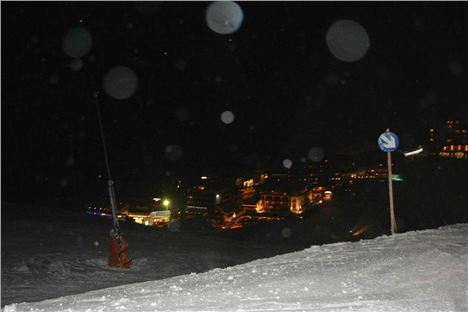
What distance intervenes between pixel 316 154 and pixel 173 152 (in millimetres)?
61202

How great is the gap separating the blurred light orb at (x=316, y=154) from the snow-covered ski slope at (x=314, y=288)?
103 m

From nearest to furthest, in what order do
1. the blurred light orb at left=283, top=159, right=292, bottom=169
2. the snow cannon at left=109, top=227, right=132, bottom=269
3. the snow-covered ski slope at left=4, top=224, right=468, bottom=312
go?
the snow-covered ski slope at left=4, top=224, right=468, bottom=312 → the snow cannon at left=109, top=227, right=132, bottom=269 → the blurred light orb at left=283, top=159, right=292, bottom=169

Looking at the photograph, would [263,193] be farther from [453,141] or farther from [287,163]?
[453,141]

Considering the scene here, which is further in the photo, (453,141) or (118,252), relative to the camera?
(453,141)

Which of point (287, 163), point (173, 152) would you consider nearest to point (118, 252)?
point (173, 152)

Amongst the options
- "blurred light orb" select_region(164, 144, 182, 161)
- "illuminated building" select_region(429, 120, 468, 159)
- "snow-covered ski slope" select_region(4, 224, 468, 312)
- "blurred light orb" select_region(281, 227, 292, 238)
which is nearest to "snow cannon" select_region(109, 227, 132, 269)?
"snow-covered ski slope" select_region(4, 224, 468, 312)

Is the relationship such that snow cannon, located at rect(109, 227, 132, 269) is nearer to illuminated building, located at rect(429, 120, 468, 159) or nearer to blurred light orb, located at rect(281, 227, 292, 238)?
blurred light orb, located at rect(281, 227, 292, 238)

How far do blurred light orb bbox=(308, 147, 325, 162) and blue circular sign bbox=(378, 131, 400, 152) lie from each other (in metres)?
99.1

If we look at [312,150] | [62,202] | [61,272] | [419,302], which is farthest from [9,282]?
[312,150]

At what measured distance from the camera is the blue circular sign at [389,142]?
1097 cm

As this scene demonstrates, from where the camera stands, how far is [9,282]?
9.00 metres

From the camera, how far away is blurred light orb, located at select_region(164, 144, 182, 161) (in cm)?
6562

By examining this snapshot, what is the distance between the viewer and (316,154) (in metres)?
124

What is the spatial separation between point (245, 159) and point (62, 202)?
76766 millimetres
